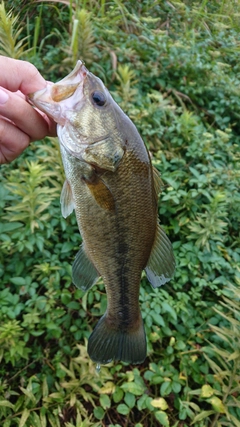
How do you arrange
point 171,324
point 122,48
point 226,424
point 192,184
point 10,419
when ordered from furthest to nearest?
point 122,48 → point 192,184 → point 171,324 → point 226,424 → point 10,419

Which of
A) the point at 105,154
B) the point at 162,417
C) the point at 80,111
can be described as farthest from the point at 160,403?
the point at 80,111

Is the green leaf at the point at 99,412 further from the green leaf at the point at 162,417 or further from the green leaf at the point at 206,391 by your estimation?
the green leaf at the point at 206,391

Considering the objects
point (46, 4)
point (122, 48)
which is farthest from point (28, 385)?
point (46, 4)

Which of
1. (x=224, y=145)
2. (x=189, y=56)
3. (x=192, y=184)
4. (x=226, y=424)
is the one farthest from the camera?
(x=189, y=56)

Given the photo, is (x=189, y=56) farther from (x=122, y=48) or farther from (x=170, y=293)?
(x=170, y=293)

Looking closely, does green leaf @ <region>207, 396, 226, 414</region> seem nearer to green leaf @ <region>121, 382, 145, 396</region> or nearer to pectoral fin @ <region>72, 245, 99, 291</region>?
green leaf @ <region>121, 382, 145, 396</region>

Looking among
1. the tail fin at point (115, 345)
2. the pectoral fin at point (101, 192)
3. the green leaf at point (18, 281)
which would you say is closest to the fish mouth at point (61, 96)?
the pectoral fin at point (101, 192)

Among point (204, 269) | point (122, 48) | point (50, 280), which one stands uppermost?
point (122, 48)
